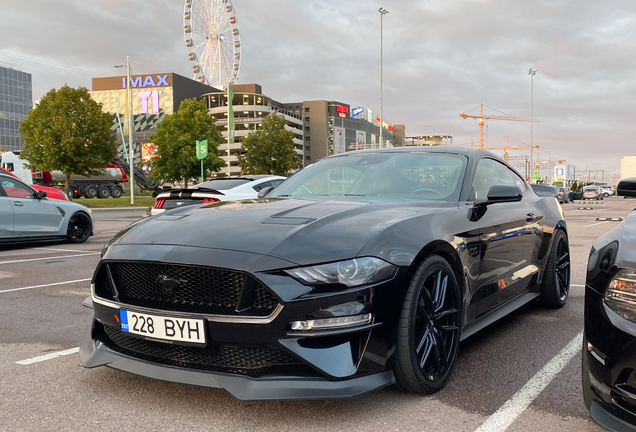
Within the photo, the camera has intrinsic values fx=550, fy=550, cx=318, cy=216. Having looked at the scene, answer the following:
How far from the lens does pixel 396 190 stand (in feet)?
12.4

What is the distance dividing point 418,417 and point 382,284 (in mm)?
654

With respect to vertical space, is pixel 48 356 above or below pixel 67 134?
below

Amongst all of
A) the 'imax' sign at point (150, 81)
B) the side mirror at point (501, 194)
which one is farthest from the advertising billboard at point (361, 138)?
the side mirror at point (501, 194)

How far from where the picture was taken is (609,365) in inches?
79.6

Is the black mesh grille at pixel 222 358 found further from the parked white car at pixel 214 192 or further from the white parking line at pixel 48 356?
the parked white car at pixel 214 192

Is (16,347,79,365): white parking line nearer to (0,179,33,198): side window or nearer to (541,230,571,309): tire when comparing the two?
(541,230,571,309): tire

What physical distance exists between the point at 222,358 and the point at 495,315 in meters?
2.01

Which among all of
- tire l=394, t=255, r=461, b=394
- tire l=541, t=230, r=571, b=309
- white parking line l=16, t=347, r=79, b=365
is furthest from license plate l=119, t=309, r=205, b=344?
tire l=541, t=230, r=571, b=309

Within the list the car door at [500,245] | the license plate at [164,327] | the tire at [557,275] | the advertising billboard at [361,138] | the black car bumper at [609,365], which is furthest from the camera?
the advertising billboard at [361,138]

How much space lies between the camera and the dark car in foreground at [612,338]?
1.96 metres

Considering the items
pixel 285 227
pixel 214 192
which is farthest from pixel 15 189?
pixel 285 227

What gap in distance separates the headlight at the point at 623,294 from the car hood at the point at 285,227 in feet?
3.32

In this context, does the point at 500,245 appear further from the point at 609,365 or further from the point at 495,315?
the point at 609,365

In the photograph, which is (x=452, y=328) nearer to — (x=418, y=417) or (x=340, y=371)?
(x=418, y=417)
